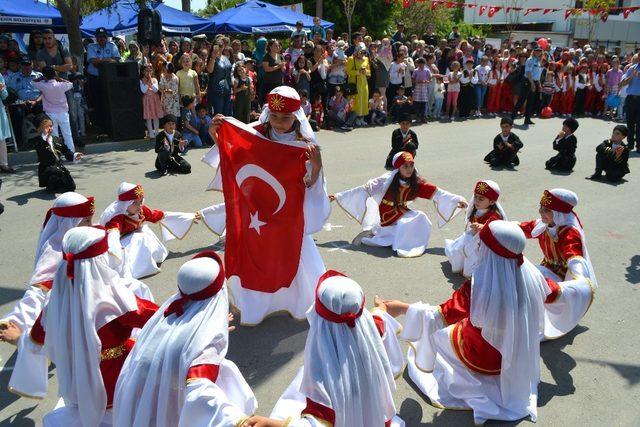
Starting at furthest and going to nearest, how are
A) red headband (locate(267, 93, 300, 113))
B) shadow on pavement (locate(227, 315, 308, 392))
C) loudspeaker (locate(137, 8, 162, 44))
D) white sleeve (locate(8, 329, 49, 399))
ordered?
loudspeaker (locate(137, 8, 162, 44))
red headband (locate(267, 93, 300, 113))
shadow on pavement (locate(227, 315, 308, 392))
white sleeve (locate(8, 329, 49, 399))

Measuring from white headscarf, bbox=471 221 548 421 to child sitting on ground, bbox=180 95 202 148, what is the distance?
9.09 metres

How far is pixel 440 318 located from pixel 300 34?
42.1ft

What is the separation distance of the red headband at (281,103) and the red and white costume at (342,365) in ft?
6.74

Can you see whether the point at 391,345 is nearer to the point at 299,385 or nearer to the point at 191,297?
the point at 299,385

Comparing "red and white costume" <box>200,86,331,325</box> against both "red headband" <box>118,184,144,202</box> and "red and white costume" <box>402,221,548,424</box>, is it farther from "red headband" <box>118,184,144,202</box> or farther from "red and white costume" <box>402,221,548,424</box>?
"red and white costume" <box>402,221,548,424</box>

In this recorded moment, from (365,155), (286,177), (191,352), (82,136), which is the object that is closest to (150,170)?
(82,136)

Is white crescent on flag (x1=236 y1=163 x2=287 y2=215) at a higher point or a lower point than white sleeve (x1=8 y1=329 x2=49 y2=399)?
higher

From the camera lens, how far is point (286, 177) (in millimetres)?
4809

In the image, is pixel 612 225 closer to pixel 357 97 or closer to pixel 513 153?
pixel 513 153

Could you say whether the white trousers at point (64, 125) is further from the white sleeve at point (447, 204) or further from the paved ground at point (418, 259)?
the white sleeve at point (447, 204)

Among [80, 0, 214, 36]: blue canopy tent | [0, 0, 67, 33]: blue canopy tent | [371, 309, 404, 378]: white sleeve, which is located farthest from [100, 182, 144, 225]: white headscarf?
[80, 0, 214, 36]: blue canopy tent

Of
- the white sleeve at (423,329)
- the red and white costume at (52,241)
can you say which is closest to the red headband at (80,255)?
the red and white costume at (52,241)

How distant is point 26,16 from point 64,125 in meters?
6.43

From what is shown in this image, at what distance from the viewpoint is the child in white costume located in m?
2.75
